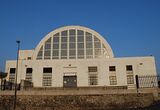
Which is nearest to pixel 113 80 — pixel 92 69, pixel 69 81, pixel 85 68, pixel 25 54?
pixel 92 69

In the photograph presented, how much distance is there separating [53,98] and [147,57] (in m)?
22.9

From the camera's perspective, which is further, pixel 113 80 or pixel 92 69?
pixel 92 69

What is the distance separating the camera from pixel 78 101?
21.9m

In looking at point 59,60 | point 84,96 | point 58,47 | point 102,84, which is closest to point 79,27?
point 58,47

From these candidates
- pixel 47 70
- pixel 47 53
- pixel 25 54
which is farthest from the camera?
pixel 25 54

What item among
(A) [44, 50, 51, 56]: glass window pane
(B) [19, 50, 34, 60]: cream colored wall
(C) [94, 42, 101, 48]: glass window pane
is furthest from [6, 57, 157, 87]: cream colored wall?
(B) [19, 50, 34, 60]: cream colored wall

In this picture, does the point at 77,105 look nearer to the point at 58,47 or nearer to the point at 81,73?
the point at 81,73

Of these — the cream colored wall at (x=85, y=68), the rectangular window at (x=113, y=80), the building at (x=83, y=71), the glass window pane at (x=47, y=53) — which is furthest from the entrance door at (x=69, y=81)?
the glass window pane at (x=47, y=53)

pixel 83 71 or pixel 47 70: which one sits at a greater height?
pixel 47 70

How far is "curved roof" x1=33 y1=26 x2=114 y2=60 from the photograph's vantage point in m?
42.9

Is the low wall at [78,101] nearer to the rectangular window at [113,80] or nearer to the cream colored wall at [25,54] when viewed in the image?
the rectangular window at [113,80]

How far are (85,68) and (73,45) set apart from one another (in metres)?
7.14

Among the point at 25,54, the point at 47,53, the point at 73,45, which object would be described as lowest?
the point at 47,53

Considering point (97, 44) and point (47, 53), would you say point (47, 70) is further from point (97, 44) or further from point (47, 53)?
point (97, 44)
